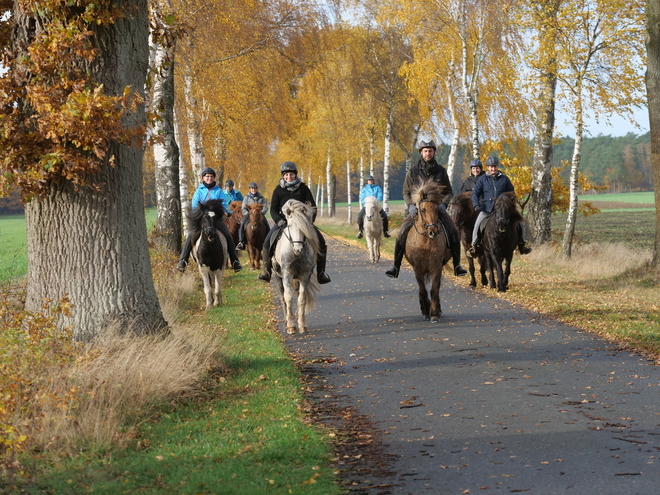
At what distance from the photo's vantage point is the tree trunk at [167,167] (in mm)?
18703

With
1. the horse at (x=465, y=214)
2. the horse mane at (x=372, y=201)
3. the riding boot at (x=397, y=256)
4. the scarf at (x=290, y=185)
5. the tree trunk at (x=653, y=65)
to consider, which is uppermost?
the tree trunk at (x=653, y=65)

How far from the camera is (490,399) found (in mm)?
7551

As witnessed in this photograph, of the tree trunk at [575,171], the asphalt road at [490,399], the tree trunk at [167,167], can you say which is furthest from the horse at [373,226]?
the asphalt road at [490,399]

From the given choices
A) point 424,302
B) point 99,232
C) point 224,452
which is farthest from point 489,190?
point 224,452

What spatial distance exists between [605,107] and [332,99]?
32.1 meters

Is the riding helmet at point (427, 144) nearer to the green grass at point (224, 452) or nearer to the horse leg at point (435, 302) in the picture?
the horse leg at point (435, 302)

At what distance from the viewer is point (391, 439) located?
21.1 ft

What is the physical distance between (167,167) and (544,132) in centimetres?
1094

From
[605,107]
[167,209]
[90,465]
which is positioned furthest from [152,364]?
[605,107]

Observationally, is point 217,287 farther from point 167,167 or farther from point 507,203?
point 507,203

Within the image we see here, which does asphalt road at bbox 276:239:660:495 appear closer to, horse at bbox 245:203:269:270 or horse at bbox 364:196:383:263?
horse at bbox 245:203:269:270

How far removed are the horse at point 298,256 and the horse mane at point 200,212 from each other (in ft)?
10.2

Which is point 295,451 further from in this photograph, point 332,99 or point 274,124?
point 332,99

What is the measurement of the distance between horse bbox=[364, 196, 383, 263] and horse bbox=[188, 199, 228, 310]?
866 cm
